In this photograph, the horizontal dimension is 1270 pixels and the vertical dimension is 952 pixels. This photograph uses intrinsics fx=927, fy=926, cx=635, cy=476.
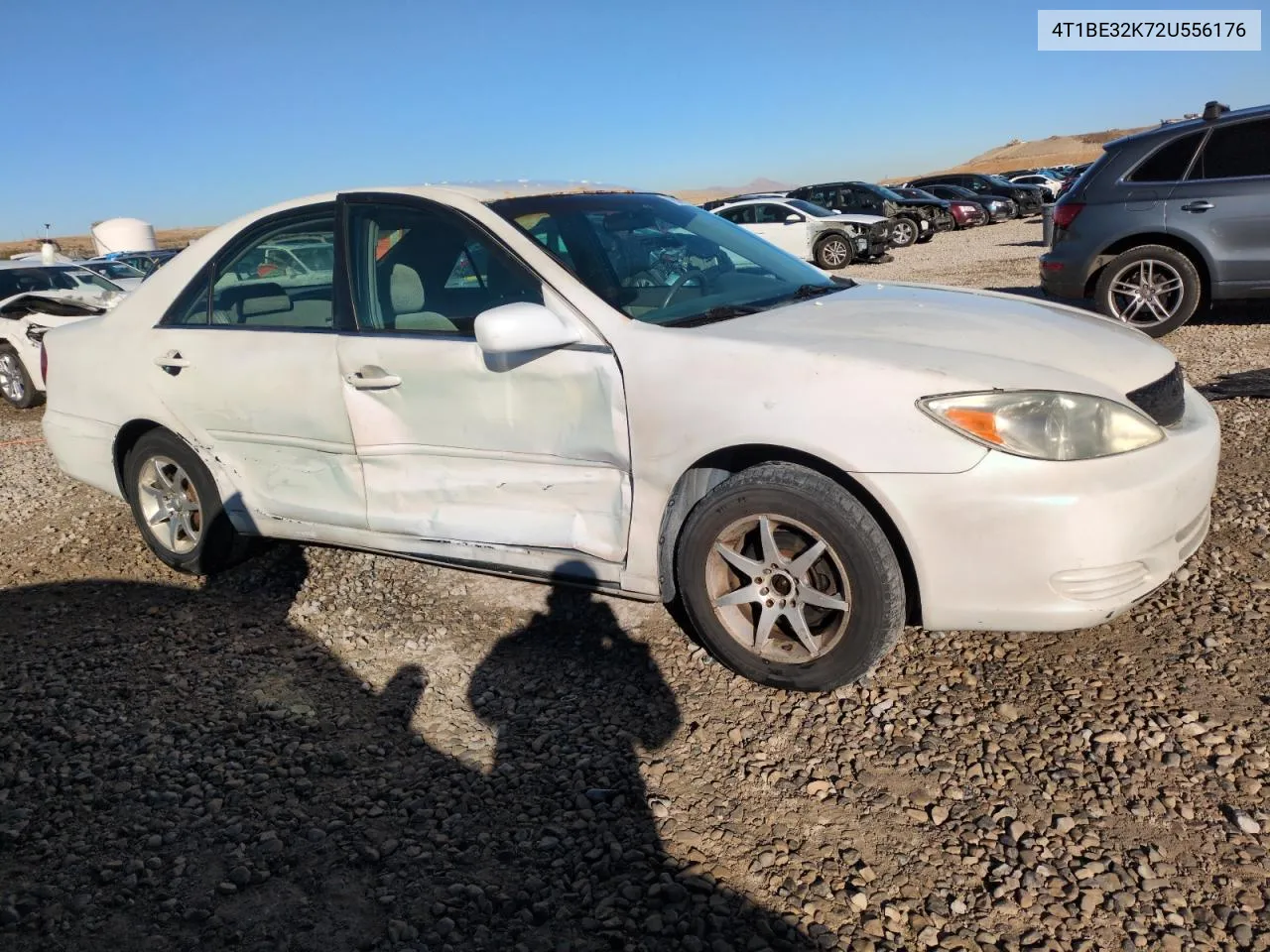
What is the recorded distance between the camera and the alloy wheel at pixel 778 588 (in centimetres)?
282

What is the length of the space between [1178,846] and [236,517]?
3632 mm

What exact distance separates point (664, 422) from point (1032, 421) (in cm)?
108

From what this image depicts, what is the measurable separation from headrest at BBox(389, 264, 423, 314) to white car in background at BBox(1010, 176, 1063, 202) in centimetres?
3464

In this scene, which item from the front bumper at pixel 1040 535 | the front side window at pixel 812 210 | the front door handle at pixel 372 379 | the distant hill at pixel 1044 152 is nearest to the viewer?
the front bumper at pixel 1040 535

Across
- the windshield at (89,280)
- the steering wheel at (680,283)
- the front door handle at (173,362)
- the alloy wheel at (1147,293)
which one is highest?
the windshield at (89,280)

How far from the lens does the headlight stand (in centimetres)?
255

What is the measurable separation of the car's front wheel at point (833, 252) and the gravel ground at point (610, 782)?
1488 cm

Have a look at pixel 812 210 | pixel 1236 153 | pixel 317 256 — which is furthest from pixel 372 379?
pixel 812 210

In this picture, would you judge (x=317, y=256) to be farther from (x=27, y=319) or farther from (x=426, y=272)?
(x=27, y=319)

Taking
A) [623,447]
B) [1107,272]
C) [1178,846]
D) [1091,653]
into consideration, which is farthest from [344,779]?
[1107,272]

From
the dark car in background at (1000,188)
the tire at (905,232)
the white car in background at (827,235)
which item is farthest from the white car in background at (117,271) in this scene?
the dark car in background at (1000,188)

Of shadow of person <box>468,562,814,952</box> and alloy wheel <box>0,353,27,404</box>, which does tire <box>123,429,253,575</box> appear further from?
alloy wheel <box>0,353,27,404</box>

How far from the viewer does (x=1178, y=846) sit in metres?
2.21

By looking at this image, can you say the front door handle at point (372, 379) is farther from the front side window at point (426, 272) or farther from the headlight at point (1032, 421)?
the headlight at point (1032, 421)
